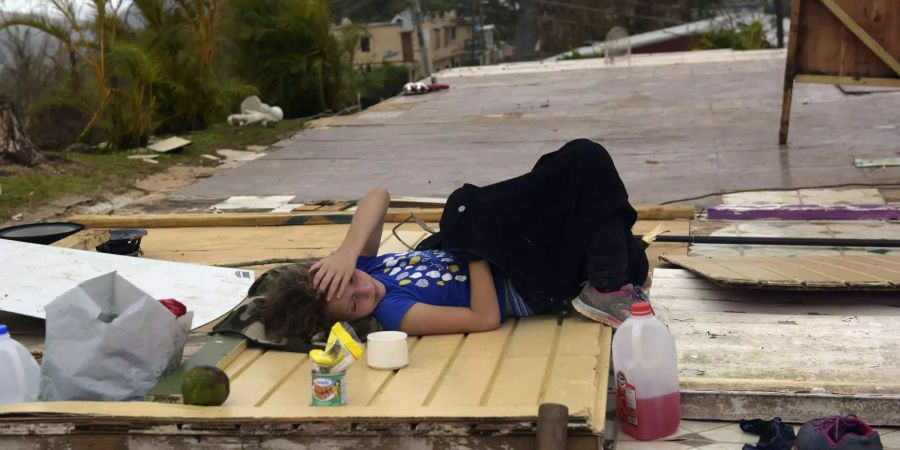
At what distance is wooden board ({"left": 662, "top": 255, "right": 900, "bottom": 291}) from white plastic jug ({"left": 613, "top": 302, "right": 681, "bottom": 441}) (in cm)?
110

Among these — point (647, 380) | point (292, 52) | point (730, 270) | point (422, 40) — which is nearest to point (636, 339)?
point (647, 380)

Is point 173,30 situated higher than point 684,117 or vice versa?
point 173,30

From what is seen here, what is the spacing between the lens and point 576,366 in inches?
119

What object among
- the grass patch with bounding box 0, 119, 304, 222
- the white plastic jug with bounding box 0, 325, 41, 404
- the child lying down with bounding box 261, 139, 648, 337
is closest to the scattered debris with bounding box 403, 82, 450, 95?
the grass patch with bounding box 0, 119, 304, 222

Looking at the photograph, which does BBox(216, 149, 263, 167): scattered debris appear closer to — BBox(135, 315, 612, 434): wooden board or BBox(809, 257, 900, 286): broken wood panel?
BBox(809, 257, 900, 286): broken wood panel

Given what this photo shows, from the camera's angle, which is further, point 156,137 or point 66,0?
point 156,137

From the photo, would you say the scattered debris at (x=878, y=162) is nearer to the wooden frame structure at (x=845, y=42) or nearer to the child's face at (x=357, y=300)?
the wooden frame structure at (x=845, y=42)

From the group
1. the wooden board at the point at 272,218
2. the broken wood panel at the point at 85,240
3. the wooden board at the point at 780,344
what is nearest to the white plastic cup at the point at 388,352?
the wooden board at the point at 780,344

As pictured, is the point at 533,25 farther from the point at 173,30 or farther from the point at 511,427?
the point at 511,427

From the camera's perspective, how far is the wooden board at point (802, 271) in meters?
3.79

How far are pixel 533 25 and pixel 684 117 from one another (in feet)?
134

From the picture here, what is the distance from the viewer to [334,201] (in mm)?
7289

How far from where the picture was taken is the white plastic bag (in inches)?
118

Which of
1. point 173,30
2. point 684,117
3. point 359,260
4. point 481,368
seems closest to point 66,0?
point 173,30
